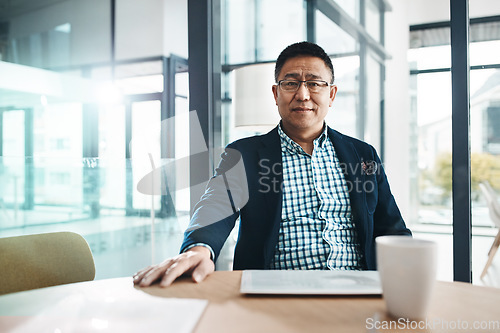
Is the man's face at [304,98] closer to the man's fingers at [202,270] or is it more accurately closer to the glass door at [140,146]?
the man's fingers at [202,270]

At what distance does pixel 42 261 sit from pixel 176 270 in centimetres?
63

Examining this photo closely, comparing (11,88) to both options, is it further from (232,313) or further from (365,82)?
(365,82)

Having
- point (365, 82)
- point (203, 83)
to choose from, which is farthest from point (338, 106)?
point (203, 83)

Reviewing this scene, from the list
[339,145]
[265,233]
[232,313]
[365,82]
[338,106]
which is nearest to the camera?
[232,313]

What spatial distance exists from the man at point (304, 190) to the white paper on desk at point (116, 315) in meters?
0.55

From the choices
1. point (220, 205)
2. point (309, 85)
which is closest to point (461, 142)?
point (309, 85)

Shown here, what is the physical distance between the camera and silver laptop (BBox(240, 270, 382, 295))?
0.73 meters

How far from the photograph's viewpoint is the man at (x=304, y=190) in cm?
142

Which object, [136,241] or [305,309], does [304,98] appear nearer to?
[305,309]

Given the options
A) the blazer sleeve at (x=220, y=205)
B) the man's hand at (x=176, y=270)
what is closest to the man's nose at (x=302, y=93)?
the blazer sleeve at (x=220, y=205)

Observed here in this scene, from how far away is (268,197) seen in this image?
1.48 meters

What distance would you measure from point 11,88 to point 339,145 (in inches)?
65.4

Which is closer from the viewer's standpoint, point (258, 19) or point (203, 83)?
point (203, 83)

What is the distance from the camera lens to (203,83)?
2.43 metres
